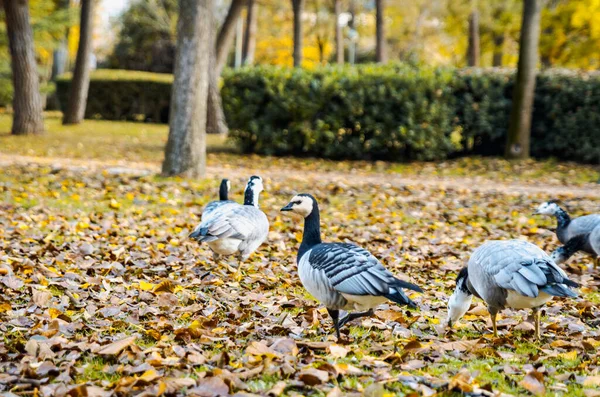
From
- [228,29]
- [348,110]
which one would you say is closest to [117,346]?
[348,110]

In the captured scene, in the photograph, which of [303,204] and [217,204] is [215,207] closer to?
[217,204]

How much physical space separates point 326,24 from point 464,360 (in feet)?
137

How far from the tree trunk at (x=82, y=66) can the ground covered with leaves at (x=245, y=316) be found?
15.0 metres

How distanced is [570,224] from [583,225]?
0.73 feet

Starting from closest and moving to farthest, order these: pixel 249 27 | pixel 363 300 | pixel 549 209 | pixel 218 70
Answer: pixel 363 300, pixel 549 209, pixel 218 70, pixel 249 27

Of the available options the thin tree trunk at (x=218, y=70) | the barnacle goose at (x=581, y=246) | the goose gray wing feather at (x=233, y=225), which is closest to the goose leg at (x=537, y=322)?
the barnacle goose at (x=581, y=246)

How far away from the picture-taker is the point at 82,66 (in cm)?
2577

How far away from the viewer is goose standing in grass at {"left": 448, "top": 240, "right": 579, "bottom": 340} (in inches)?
185

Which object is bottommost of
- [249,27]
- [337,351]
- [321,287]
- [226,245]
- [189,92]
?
[337,351]

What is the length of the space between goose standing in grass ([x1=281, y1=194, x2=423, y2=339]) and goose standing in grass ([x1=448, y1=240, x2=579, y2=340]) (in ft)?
2.35

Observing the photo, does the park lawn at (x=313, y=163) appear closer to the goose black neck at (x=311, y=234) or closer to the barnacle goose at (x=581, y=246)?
the barnacle goose at (x=581, y=246)

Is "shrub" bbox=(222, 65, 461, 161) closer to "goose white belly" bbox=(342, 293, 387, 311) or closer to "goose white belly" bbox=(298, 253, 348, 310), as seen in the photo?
"goose white belly" bbox=(298, 253, 348, 310)

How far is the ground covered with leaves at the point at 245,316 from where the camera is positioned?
13.9 ft

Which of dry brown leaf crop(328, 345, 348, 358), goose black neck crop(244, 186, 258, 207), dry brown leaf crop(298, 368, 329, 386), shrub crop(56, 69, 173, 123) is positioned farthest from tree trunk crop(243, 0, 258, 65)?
dry brown leaf crop(298, 368, 329, 386)
